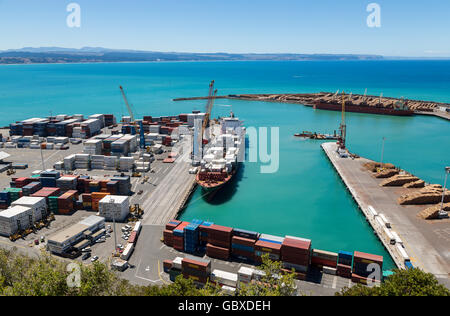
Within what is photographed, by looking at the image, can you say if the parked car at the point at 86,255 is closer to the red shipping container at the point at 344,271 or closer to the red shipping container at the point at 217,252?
the red shipping container at the point at 217,252

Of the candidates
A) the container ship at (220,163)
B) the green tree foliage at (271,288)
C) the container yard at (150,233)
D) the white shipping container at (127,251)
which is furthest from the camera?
the container ship at (220,163)

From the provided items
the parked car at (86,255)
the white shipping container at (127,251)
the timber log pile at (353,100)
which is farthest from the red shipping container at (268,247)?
the timber log pile at (353,100)

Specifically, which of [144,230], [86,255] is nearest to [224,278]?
[144,230]

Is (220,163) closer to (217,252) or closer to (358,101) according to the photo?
(217,252)

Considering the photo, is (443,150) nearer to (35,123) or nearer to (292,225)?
(292,225)

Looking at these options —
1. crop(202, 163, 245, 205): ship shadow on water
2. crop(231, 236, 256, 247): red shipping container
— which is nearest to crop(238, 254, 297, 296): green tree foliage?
crop(231, 236, 256, 247): red shipping container
